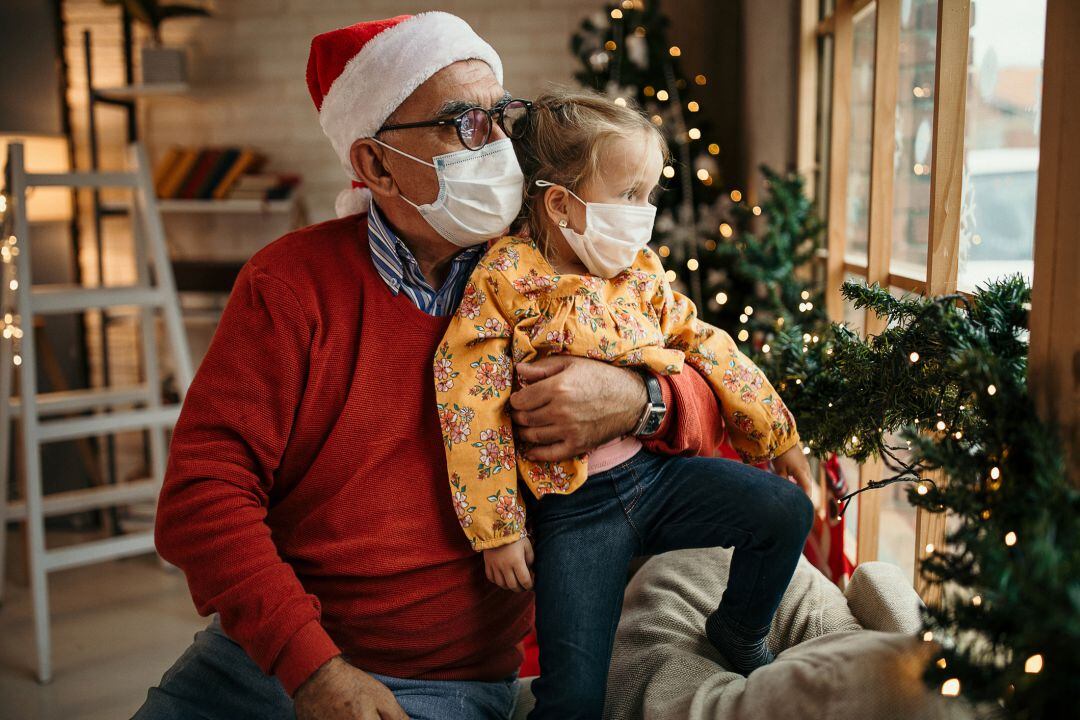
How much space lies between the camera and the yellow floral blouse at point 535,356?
1.22m

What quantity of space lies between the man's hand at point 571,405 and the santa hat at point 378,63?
495 mm

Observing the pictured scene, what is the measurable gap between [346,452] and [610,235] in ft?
1.75

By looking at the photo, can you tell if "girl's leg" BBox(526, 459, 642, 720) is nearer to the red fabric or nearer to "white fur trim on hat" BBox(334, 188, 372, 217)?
"white fur trim on hat" BBox(334, 188, 372, 217)

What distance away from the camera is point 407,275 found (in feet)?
4.49

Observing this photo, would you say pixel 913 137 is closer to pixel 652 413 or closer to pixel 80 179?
pixel 652 413

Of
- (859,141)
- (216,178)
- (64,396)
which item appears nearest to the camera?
(859,141)

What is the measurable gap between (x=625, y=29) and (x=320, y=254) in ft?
9.41

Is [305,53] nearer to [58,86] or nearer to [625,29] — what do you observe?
[58,86]

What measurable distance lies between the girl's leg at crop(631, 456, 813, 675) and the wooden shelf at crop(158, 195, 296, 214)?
11.5 feet

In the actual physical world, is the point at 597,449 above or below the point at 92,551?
above

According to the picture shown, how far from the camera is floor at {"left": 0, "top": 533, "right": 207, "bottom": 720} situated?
106 inches

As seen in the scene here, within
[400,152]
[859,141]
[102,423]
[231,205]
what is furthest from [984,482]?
[231,205]

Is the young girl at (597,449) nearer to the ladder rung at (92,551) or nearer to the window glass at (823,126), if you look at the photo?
the window glass at (823,126)

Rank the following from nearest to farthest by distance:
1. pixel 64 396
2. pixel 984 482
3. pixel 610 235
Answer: pixel 984 482, pixel 610 235, pixel 64 396
